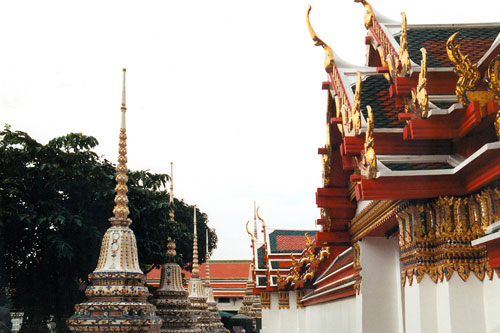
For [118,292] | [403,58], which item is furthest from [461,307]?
[118,292]

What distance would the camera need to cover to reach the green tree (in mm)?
15094

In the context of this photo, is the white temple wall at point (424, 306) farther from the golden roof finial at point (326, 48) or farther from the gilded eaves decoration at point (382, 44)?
the golden roof finial at point (326, 48)

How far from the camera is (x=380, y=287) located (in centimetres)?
835

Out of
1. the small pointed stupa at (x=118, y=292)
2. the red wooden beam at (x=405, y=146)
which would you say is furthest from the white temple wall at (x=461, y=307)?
the small pointed stupa at (x=118, y=292)

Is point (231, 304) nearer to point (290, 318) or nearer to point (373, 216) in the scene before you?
point (290, 318)

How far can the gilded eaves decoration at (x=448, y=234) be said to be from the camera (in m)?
5.32

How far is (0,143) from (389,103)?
12.1 metres

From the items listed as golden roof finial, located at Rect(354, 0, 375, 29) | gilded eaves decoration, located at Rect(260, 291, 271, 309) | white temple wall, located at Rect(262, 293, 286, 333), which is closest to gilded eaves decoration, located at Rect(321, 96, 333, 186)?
golden roof finial, located at Rect(354, 0, 375, 29)

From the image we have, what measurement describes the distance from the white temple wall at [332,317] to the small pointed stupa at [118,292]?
3167 millimetres

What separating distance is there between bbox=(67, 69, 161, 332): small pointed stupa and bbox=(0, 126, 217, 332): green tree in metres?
5.61

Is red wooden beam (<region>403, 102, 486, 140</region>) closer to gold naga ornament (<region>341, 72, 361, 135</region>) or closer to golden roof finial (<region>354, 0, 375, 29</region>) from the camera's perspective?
gold naga ornament (<region>341, 72, 361, 135</region>)

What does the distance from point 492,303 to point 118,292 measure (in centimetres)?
524

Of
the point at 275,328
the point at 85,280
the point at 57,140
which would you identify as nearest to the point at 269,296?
the point at 275,328

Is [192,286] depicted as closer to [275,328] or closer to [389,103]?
[275,328]
